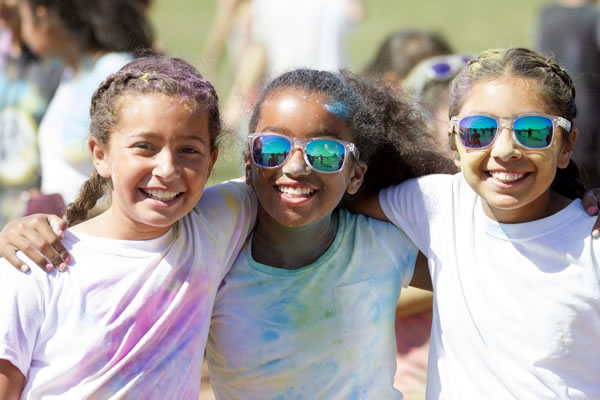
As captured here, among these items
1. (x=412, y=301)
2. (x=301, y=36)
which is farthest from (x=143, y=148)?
(x=301, y=36)

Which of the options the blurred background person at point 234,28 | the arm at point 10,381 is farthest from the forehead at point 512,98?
the blurred background person at point 234,28

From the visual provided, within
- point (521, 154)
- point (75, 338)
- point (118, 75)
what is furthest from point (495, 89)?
point (75, 338)

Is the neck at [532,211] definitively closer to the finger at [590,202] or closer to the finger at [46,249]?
the finger at [590,202]

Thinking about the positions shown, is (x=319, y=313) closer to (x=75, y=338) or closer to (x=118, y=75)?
(x=75, y=338)

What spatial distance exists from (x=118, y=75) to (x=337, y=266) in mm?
972

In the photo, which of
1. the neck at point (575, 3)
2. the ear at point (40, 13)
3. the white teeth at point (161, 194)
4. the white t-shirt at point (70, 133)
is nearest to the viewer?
the white teeth at point (161, 194)

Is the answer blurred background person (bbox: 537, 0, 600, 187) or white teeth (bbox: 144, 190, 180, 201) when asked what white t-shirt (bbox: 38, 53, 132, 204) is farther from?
blurred background person (bbox: 537, 0, 600, 187)

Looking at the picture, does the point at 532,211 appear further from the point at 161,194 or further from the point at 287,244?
the point at 161,194

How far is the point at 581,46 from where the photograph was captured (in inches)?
238

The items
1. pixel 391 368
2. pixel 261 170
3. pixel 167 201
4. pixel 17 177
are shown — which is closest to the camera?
pixel 167 201

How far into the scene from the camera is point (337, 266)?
111 inches

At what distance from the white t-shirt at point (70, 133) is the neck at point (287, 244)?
1.62m

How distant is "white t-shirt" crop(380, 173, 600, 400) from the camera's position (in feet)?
8.04

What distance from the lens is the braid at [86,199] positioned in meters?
2.74
